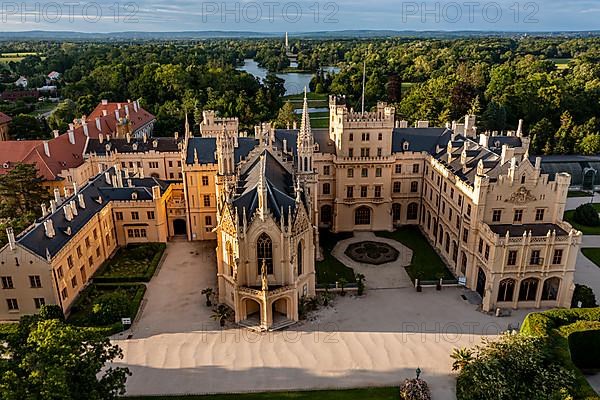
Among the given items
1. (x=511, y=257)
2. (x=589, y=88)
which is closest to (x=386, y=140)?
(x=511, y=257)

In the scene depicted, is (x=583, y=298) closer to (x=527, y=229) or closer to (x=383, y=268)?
(x=527, y=229)

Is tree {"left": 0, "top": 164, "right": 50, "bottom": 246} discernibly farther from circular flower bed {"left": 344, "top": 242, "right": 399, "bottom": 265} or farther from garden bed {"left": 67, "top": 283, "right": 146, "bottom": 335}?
circular flower bed {"left": 344, "top": 242, "right": 399, "bottom": 265}

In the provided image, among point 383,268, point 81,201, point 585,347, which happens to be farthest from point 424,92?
point 81,201

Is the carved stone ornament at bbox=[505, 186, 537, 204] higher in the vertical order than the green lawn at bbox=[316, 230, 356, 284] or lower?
higher

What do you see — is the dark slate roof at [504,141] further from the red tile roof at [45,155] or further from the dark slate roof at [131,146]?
the red tile roof at [45,155]

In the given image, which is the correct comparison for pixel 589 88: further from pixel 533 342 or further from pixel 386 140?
pixel 533 342

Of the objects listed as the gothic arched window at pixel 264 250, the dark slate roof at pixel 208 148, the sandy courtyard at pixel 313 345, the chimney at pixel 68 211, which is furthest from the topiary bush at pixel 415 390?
the chimney at pixel 68 211

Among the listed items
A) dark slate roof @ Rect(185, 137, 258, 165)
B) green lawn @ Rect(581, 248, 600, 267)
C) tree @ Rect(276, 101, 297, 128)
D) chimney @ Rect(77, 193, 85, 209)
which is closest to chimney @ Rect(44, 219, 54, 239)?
chimney @ Rect(77, 193, 85, 209)
